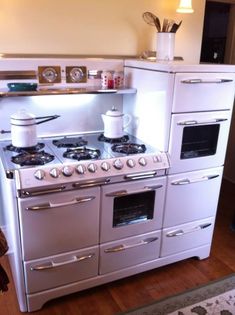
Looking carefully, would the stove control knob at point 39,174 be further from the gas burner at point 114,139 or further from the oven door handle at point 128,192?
the gas burner at point 114,139

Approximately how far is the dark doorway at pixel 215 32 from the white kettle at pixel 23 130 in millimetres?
2414

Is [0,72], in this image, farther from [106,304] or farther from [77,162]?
[106,304]

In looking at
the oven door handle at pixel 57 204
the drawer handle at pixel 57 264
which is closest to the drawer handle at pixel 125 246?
the drawer handle at pixel 57 264

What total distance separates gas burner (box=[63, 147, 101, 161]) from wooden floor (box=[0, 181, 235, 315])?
891 mm

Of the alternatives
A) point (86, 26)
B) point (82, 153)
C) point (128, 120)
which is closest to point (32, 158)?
point (82, 153)

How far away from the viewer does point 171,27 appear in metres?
2.21

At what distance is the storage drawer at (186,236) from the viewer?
2158 mm

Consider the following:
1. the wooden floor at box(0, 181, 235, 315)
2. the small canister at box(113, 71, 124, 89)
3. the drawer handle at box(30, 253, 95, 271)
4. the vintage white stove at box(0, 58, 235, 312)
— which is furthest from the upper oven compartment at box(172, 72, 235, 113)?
the wooden floor at box(0, 181, 235, 315)

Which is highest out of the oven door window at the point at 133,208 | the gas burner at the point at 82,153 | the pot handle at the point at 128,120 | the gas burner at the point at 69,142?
the pot handle at the point at 128,120

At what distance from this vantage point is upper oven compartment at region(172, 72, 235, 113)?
6.10ft

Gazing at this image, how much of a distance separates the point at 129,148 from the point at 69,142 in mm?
404

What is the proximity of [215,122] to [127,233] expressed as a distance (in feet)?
2.98

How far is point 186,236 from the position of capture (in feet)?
7.32

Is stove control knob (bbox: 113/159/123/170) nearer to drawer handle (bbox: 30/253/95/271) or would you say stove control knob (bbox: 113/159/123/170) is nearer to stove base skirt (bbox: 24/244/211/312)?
drawer handle (bbox: 30/253/95/271)
